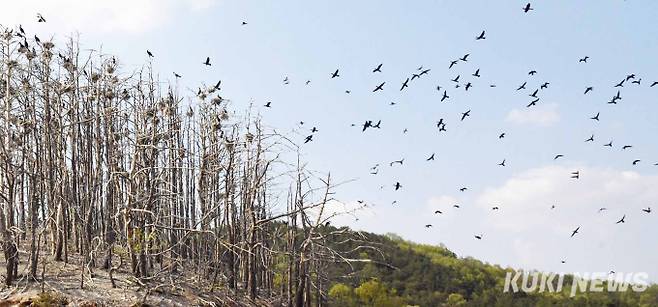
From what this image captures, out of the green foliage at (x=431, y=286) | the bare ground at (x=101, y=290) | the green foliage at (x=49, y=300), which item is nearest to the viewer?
the green foliage at (x=49, y=300)

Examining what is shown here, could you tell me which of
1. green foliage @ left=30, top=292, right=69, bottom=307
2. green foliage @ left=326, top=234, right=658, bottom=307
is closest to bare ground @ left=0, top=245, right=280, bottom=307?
green foliage @ left=30, top=292, right=69, bottom=307

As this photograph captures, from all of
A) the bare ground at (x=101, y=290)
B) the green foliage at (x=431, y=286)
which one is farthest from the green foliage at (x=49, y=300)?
the green foliage at (x=431, y=286)

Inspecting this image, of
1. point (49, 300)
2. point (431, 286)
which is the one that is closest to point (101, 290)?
point (49, 300)

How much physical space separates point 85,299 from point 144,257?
2134 mm

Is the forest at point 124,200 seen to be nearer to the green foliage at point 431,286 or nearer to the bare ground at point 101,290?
the bare ground at point 101,290

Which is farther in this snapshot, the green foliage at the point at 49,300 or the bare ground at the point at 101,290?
the bare ground at the point at 101,290

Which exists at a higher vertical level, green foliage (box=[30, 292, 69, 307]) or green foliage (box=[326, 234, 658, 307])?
green foliage (box=[30, 292, 69, 307])

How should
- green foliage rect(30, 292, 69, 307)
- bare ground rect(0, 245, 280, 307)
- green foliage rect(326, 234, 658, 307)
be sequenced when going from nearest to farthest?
green foliage rect(30, 292, 69, 307), bare ground rect(0, 245, 280, 307), green foliage rect(326, 234, 658, 307)

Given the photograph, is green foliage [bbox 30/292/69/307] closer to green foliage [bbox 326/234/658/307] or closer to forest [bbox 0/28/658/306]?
forest [bbox 0/28/658/306]

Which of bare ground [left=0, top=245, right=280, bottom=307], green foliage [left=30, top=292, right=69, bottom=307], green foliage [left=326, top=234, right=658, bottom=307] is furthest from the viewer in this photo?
green foliage [left=326, top=234, right=658, bottom=307]

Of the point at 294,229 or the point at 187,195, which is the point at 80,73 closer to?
the point at 187,195

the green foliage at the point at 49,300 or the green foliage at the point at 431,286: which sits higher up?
the green foliage at the point at 49,300

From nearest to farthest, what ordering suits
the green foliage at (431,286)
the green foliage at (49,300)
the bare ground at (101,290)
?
1. the green foliage at (49,300)
2. the bare ground at (101,290)
3. the green foliage at (431,286)

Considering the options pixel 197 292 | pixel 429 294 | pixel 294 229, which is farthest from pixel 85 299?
pixel 429 294
